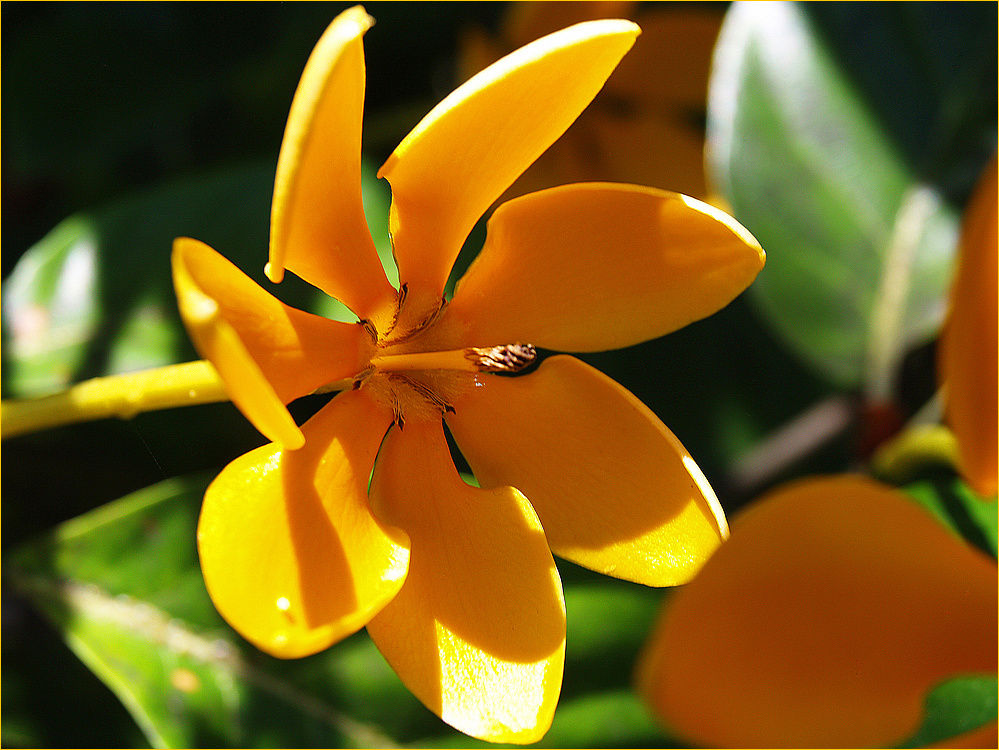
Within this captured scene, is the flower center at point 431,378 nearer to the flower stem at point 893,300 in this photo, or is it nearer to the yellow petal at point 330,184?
the yellow petal at point 330,184

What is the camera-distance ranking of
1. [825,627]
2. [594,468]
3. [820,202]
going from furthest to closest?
[820,202], [825,627], [594,468]

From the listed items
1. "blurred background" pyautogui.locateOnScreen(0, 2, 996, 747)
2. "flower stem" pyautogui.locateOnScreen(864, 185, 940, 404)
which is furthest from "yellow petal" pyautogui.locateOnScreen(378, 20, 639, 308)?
"flower stem" pyautogui.locateOnScreen(864, 185, 940, 404)

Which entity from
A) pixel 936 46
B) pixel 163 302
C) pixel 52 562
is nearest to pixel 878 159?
pixel 936 46

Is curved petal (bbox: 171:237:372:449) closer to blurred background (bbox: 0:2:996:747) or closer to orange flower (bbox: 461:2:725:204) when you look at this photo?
blurred background (bbox: 0:2:996:747)

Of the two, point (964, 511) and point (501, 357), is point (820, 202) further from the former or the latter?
point (501, 357)

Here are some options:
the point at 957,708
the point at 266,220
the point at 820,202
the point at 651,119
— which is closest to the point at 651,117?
the point at 651,119

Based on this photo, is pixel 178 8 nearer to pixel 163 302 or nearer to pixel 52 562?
pixel 163 302
